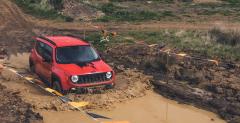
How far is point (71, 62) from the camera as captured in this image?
15.4 metres

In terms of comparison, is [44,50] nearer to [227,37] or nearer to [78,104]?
[78,104]

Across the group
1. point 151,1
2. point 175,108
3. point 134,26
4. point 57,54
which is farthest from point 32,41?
point 151,1

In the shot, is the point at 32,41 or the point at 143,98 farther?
the point at 32,41

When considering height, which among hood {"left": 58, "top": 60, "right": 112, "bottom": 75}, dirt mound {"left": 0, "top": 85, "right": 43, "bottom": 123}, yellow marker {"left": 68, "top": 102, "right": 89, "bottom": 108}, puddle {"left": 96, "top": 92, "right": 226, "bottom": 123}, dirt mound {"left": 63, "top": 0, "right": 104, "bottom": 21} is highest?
hood {"left": 58, "top": 60, "right": 112, "bottom": 75}

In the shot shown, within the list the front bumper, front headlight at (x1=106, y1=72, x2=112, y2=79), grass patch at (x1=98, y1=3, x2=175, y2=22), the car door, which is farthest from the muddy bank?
grass patch at (x1=98, y1=3, x2=175, y2=22)

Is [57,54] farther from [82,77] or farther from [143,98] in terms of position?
[143,98]

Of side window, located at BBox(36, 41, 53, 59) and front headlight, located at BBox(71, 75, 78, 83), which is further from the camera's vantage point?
side window, located at BBox(36, 41, 53, 59)

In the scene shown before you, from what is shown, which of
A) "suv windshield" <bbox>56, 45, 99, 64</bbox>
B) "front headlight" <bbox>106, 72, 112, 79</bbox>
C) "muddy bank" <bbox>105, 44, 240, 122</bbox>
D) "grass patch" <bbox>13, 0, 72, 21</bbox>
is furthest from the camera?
"grass patch" <bbox>13, 0, 72, 21</bbox>

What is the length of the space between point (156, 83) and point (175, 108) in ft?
7.59

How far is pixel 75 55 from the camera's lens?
15.8m

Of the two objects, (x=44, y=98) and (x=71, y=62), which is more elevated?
(x=71, y=62)

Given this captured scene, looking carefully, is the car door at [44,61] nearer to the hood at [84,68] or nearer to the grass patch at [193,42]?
the hood at [84,68]

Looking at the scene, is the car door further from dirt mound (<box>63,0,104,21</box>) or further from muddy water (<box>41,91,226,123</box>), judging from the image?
dirt mound (<box>63,0,104,21</box>)

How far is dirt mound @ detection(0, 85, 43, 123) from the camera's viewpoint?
42.1 feet
